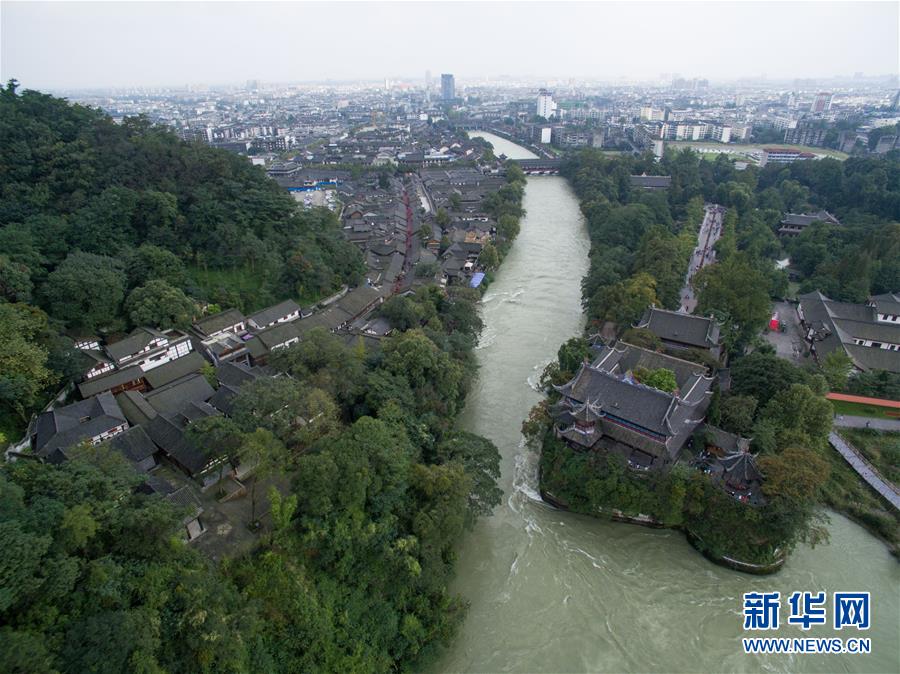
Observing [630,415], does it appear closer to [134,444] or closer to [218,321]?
[134,444]

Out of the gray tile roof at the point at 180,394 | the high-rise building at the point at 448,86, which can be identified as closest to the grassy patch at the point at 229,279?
the gray tile roof at the point at 180,394

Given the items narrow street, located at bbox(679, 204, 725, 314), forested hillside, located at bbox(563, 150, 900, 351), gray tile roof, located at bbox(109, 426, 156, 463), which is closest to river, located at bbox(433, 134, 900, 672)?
gray tile roof, located at bbox(109, 426, 156, 463)

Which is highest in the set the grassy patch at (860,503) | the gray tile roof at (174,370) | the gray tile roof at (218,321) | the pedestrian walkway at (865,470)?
the gray tile roof at (218,321)

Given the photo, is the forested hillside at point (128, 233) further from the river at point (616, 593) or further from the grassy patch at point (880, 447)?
the grassy patch at point (880, 447)

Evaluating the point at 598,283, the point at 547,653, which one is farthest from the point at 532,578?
the point at 598,283

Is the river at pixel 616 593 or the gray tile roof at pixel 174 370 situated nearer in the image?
the river at pixel 616 593

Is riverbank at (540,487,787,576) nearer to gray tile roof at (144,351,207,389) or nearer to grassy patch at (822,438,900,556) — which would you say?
grassy patch at (822,438,900,556)

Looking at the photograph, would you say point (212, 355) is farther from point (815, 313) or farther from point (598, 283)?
point (815, 313)
